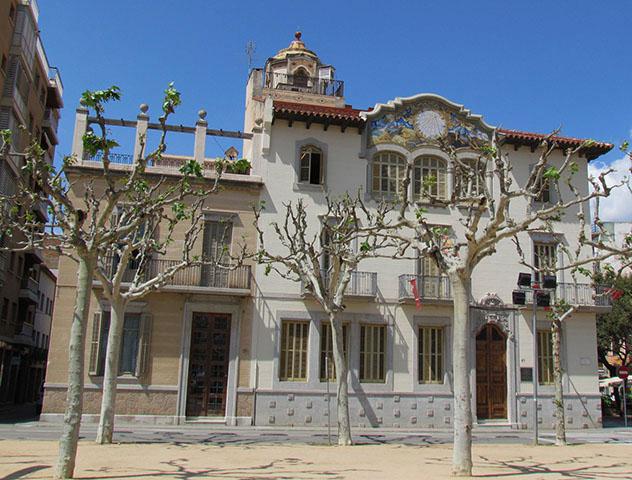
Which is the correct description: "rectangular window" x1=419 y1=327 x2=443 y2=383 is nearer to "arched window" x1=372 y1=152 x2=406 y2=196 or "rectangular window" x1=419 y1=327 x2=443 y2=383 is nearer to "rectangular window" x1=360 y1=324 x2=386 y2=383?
"rectangular window" x1=360 y1=324 x2=386 y2=383

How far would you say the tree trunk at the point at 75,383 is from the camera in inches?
404

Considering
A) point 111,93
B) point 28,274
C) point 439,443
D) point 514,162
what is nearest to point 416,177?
point 514,162

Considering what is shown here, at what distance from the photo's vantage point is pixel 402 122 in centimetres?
2670

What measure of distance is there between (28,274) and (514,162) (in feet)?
88.9

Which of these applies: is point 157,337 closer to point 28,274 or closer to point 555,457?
point 555,457

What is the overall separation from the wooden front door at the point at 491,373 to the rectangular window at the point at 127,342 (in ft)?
42.7

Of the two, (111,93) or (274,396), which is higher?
(111,93)

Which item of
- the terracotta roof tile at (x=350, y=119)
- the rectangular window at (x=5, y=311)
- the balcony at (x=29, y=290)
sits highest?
the terracotta roof tile at (x=350, y=119)

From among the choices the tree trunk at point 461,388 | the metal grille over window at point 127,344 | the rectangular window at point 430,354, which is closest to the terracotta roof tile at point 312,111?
the rectangular window at point 430,354

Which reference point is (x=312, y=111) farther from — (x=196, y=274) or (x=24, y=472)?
(x=24, y=472)

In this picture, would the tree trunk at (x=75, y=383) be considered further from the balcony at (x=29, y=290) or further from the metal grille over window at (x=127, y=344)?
the balcony at (x=29, y=290)

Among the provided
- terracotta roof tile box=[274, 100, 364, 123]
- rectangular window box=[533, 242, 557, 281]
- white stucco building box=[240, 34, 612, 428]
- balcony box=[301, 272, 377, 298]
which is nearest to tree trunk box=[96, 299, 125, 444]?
white stucco building box=[240, 34, 612, 428]

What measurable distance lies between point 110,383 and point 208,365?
7.62 m

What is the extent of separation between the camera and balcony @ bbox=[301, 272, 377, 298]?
24594 mm
